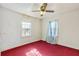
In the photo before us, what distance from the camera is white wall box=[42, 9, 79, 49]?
128cm

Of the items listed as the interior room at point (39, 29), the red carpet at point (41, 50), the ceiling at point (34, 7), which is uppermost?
the ceiling at point (34, 7)

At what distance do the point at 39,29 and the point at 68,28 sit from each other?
42cm

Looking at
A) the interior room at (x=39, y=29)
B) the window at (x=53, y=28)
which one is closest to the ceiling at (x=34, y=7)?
the interior room at (x=39, y=29)

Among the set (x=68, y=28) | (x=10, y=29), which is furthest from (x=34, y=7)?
(x=68, y=28)

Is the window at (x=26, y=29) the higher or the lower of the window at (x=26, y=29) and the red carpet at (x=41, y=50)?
the higher

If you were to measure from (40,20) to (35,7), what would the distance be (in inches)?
7.9

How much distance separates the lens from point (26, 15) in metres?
1.35

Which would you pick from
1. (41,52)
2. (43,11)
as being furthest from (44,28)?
(41,52)

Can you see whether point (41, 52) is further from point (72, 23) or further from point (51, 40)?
point (72, 23)

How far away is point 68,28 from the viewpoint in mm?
1320

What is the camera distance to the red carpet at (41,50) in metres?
1.30

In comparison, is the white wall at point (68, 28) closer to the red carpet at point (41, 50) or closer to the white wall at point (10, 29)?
the red carpet at point (41, 50)

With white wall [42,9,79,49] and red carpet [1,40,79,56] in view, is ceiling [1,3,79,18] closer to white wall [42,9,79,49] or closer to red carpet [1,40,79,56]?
white wall [42,9,79,49]

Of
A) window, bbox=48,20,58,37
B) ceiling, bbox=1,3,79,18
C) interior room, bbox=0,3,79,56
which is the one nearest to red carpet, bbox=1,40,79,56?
interior room, bbox=0,3,79,56
